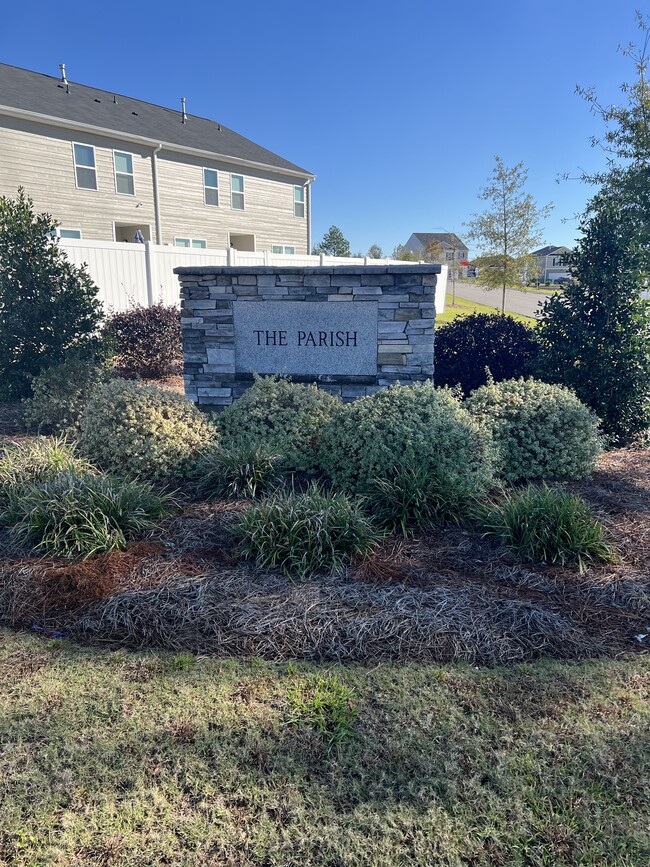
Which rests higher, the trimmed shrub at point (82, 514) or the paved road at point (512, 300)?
the paved road at point (512, 300)

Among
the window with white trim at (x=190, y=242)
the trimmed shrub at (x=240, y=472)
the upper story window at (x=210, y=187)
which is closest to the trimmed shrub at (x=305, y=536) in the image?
the trimmed shrub at (x=240, y=472)

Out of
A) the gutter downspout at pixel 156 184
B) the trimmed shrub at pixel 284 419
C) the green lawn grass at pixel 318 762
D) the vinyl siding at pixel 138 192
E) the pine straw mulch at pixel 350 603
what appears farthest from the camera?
the gutter downspout at pixel 156 184

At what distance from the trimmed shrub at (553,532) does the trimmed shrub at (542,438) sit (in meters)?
1.01

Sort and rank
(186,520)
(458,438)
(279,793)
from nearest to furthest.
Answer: (279,793)
(186,520)
(458,438)

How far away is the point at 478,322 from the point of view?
7.76 m

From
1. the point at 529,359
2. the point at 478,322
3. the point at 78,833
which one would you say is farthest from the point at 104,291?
the point at 78,833

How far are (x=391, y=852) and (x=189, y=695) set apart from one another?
3.72 feet

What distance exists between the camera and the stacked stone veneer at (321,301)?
6758 mm

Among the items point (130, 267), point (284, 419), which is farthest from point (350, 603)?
point (130, 267)

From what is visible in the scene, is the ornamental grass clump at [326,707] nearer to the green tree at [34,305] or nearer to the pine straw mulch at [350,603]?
the pine straw mulch at [350,603]

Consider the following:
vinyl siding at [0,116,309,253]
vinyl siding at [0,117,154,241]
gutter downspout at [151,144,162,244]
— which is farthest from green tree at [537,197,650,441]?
gutter downspout at [151,144,162,244]

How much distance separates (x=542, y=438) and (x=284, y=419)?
2324 millimetres

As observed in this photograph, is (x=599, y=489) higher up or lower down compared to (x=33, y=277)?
lower down

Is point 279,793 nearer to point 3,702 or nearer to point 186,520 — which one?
point 3,702
